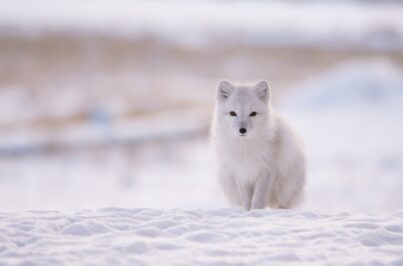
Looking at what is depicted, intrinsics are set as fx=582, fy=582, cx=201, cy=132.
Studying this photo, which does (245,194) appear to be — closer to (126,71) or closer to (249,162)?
(249,162)

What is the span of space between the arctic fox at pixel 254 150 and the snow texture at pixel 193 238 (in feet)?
3.17

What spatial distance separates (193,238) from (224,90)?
212cm

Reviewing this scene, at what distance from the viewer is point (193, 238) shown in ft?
11.8

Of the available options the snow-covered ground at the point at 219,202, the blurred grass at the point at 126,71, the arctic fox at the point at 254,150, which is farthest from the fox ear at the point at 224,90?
the blurred grass at the point at 126,71

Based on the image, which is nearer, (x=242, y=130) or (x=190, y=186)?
(x=242, y=130)

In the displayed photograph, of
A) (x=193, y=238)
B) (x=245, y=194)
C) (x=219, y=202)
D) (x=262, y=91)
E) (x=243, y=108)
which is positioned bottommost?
(x=193, y=238)

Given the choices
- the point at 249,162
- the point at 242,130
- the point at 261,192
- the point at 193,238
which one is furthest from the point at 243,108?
the point at 193,238

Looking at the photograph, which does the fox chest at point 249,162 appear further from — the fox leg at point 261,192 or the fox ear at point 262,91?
the fox ear at point 262,91

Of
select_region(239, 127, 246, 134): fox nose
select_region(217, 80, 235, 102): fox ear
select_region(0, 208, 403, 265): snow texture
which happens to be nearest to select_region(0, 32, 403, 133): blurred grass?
select_region(217, 80, 235, 102): fox ear

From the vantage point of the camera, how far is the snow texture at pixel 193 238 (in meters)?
3.24

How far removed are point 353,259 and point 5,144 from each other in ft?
50.5

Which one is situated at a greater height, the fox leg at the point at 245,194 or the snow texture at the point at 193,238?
the fox leg at the point at 245,194

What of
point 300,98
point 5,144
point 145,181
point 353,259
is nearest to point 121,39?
point 300,98

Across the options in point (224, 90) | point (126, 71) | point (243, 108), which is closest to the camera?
point (243, 108)
